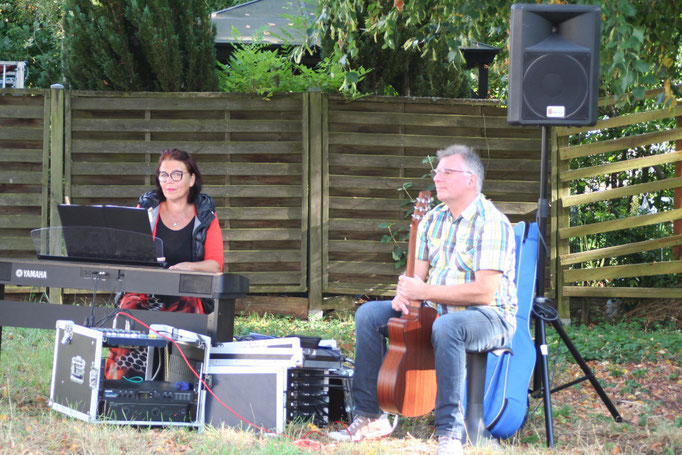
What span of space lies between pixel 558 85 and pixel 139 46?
4.12 meters

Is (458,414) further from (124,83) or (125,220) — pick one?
(124,83)

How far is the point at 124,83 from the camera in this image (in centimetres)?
706

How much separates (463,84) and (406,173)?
5.75 feet

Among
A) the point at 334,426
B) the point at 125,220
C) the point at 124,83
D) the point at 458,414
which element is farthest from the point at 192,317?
the point at 124,83

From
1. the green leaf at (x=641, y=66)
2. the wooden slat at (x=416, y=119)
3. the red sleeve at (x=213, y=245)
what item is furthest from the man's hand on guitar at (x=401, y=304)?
the wooden slat at (x=416, y=119)

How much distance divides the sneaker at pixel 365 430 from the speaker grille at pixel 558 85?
1594 mm

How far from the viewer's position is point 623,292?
699cm

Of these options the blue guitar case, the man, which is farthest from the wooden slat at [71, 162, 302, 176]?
the blue guitar case


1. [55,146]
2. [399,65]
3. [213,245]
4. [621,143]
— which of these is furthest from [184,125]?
[621,143]

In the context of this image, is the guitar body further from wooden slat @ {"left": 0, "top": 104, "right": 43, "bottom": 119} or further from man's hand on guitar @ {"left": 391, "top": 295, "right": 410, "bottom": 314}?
wooden slat @ {"left": 0, "top": 104, "right": 43, "bottom": 119}

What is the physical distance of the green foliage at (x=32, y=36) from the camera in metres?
12.5

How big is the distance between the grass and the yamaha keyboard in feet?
1.77

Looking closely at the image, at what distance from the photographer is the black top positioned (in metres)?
4.63

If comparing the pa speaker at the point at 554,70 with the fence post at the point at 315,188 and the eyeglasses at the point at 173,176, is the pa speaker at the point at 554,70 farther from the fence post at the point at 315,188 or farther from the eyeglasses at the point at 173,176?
the fence post at the point at 315,188
